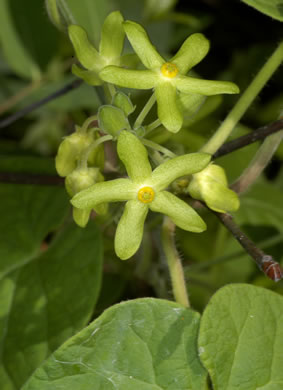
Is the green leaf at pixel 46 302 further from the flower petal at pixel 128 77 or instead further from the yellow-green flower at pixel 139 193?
the flower petal at pixel 128 77

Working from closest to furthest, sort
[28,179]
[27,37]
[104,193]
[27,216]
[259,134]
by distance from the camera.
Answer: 1. [104,193]
2. [259,134]
3. [28,179]
4. [27,216]
5. [27,37]

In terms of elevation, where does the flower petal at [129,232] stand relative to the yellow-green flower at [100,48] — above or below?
below

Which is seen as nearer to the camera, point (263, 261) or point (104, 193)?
point (263, 261)

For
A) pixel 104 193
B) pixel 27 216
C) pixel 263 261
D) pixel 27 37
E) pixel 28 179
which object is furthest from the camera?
pixel 27 37

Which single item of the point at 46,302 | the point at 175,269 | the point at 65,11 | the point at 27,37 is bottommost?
the point at 175,269

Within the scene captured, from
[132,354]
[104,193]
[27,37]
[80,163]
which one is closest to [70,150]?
[80,163]

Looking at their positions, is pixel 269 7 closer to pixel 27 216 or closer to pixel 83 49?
pixel 83 49

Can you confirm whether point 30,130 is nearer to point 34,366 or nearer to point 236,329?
point 34,366

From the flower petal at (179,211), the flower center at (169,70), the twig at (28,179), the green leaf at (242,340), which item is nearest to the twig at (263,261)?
the flower petal at (179,211)
